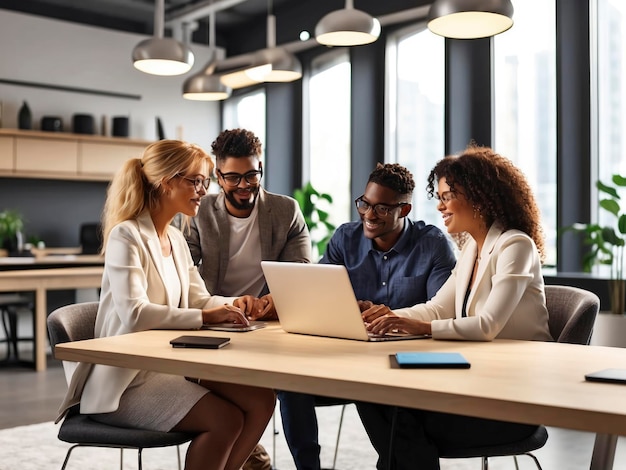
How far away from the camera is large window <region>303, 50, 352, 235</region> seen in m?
7.91

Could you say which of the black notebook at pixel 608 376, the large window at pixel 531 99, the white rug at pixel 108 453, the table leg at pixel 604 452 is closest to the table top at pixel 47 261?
the white rug at pixel 108 453

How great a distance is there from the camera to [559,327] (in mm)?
2539

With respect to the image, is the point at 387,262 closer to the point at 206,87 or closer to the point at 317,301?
the point at 317,301

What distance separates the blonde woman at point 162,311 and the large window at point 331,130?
515 cm

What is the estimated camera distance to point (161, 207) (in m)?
2.63

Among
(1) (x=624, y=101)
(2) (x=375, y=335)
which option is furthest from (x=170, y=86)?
(2) (x=375, y=335)

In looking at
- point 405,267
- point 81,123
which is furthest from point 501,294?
point 81,123

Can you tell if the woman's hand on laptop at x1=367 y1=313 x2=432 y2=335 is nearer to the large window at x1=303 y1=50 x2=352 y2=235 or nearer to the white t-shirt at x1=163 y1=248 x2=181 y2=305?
the white t-shirt at x1=163 y1=248 x2=181 y2=305

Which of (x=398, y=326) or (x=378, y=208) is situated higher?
(x=378, y=208)

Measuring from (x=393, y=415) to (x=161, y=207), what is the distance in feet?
3.69

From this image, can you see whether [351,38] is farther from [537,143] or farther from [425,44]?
[425,44]

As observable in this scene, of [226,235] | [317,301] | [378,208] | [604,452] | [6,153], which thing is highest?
[6,153]

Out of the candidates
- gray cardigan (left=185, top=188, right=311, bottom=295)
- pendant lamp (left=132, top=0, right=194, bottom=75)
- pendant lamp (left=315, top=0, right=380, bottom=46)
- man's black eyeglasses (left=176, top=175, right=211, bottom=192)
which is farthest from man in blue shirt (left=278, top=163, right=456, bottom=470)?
pendant lamp (left=132, top=0, right=194, bottom=75)

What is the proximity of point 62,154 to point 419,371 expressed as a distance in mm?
7324
